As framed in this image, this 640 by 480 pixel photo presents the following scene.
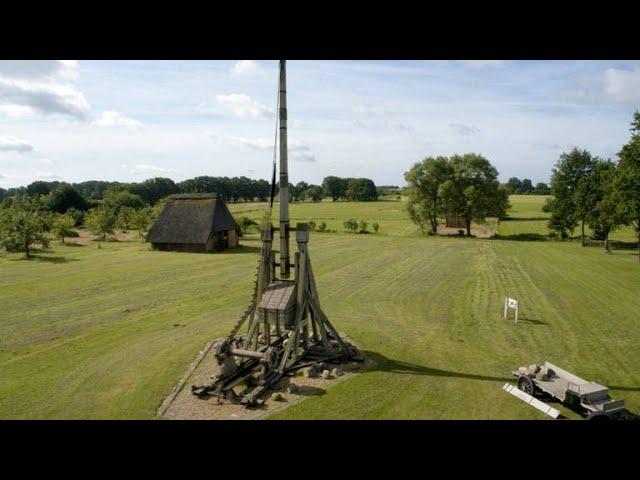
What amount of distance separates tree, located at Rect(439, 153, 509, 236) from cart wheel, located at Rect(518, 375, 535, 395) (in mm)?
42201

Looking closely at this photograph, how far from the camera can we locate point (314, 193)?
127 metres

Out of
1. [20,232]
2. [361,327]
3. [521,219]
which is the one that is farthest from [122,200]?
[361,327]

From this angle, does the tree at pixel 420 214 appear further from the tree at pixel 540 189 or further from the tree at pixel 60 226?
the tree at pixel 540 189

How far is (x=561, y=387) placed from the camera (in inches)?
388

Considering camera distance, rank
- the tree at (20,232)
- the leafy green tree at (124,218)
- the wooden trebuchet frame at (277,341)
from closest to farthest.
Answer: the wooden trebuchet frame at (277,341)
the tree at (20,232)
the leafy green tree at (124,218)

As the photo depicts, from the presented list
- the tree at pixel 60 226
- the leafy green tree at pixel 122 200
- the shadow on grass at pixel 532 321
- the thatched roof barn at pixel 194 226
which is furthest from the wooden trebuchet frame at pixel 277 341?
the leafy green tree at pixel 122 200

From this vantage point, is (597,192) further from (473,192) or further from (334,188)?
(334,188)

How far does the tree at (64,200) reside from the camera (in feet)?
209

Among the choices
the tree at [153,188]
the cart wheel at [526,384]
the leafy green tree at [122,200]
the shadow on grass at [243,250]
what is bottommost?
the cart wheel at [526,384]

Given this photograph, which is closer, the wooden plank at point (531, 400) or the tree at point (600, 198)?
the wooden plank at point (531, 400)

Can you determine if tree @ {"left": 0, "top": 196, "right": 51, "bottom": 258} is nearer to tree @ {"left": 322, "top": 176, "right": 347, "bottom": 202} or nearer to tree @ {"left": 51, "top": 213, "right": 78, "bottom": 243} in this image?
tree @ {"left": 51, "top": 213, "right": 78, "bottom": 243}

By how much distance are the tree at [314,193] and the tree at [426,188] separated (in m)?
72.5

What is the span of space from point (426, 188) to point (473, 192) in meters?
5.60
